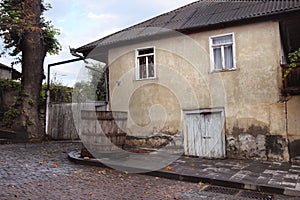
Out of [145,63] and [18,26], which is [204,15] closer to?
[145,63]

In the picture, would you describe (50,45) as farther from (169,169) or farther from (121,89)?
(169,169)

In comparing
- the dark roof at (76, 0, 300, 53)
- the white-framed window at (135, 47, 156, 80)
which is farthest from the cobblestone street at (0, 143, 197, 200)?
the dark roof at (76, 0, 300, 53)

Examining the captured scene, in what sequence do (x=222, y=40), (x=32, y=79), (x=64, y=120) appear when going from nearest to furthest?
(x=222, y=40), (x=32, y=79), (x=64, y=120)

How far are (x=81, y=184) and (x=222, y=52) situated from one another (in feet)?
21.9

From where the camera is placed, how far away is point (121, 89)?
36.1 feet

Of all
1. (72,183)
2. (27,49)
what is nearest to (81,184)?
(72,183)

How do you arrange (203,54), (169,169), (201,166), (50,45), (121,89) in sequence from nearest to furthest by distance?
(169,169) < (201,166) < (203,54) < (121,89) < (50,45)

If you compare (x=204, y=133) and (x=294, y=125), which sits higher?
(x=294, y=125)

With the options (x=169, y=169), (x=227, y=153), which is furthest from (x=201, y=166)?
A: (x=227, y=153)

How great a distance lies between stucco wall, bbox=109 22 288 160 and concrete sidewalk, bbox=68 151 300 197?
0.94 meters

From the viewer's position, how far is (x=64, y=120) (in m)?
13.4

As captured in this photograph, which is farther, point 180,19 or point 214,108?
point 180,19

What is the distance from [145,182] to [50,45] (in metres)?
11.2

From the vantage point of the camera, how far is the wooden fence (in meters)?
13.4
